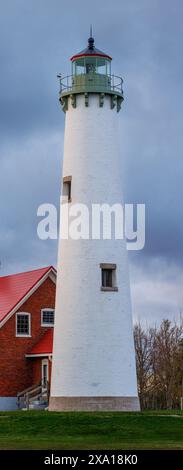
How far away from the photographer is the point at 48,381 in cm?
5138

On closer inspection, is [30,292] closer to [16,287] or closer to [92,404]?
[16,287]

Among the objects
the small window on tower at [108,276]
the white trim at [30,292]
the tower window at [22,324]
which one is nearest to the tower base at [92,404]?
the small window on tower at [108,276]

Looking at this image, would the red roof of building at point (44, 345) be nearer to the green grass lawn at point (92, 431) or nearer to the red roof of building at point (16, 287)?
the red roof of building at point (16, 287)

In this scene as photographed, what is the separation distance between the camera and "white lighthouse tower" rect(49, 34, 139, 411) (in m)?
39.3

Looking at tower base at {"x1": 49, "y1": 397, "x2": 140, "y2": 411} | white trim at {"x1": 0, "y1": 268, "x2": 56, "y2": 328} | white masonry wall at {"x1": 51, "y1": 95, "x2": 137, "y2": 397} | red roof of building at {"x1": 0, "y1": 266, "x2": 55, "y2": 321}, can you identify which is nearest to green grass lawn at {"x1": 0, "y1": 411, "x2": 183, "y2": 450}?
tower base at {"x1": 49, "y1": 397, "x2": 140, "y2": 411}

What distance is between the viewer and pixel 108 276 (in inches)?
1588

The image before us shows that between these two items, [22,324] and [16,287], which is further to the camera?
[16,287]

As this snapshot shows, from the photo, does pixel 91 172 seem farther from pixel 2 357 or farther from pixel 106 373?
pixel 2 357

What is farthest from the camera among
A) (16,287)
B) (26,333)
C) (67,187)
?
(16,287)

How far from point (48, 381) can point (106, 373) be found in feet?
41.2

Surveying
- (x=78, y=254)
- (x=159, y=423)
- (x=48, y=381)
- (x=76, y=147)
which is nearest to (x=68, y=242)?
(x=78, y=254)

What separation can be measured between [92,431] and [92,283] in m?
7.84

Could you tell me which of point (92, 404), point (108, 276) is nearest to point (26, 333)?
point (108, 276)

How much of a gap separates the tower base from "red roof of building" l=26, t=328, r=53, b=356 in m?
11.9
